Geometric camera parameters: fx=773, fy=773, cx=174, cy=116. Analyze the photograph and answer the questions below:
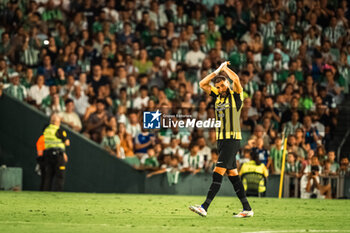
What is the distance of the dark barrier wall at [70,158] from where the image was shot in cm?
1959

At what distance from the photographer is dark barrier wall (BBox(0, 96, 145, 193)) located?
19.6 meters

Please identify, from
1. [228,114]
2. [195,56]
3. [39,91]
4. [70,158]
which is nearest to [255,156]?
[195,56]

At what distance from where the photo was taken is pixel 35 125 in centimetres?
1997

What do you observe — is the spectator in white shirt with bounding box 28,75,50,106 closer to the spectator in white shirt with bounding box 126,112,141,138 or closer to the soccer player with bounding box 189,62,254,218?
the spectator in white shirt with bounding box 126,112,141,138

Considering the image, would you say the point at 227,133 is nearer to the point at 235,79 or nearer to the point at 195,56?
the point at 235,79

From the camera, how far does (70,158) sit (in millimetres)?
19828

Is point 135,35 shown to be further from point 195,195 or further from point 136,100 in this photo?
point 195,195

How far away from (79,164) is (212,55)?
5.05 meters

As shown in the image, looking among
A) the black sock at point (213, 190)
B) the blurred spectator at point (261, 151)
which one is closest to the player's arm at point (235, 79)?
the black sock at point (213, 190)

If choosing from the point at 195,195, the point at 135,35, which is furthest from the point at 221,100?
the point at 135,35

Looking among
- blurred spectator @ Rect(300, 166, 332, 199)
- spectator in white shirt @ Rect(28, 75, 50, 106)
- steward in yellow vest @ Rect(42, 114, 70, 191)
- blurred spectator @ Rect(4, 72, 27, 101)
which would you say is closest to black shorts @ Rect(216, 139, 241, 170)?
steward in yellow vest @ Rect(42, 114, 70, 191)

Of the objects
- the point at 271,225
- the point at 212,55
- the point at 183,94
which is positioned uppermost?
the point at 212,55

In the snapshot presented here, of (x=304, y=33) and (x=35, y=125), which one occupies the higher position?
(x=304, y=33)

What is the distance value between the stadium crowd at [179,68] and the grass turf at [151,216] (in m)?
3.23
